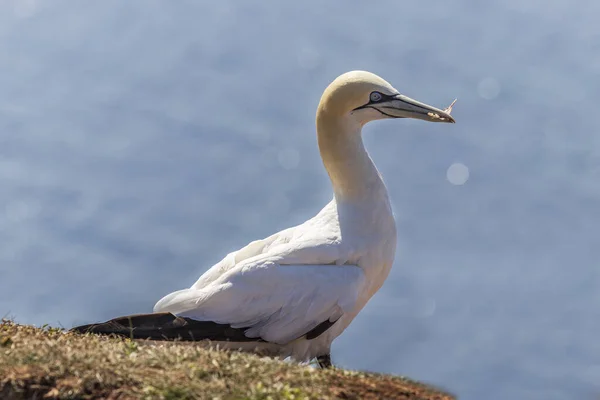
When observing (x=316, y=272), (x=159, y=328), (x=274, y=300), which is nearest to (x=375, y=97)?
(x=316, y=272)

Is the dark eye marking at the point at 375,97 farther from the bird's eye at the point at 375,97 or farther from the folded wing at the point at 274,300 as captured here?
the folded wing at the point at 274,300

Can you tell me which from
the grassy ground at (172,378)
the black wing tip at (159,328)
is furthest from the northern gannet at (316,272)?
the grassy ground at (172,378)

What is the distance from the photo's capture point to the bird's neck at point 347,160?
9.09 metres

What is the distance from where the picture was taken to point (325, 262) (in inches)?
339

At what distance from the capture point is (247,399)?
19.6 ft

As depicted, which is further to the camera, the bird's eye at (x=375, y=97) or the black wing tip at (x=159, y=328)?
the bird's eye at (x=375, y=97)

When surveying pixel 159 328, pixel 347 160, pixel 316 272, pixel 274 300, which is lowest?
pixel 159 328

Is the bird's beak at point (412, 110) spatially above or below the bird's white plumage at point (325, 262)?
above

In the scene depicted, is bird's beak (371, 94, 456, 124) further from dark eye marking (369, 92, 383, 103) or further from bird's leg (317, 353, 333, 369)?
bird's leg (317, 353, 333, 369)

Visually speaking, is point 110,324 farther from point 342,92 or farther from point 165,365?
point 342,92

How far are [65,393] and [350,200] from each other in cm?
370

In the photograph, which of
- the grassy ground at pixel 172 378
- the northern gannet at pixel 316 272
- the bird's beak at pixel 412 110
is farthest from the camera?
the bird's beak at pixel 412 110

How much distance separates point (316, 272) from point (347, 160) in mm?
1218

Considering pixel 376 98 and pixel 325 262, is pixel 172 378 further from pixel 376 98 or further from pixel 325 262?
pixel 376 98
